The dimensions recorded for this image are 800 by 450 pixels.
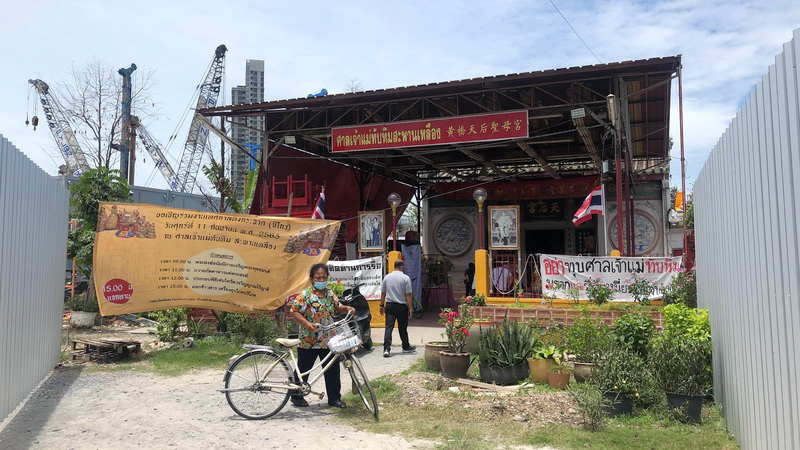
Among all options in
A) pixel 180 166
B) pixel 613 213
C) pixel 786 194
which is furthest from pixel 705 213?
pixel 180 166

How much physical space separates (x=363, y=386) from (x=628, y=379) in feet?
8.81

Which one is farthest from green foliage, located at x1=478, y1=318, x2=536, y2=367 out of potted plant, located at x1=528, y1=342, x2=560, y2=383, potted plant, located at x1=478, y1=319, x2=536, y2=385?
potted plant, located at x1=528, y1=342, x2=560, y2=383

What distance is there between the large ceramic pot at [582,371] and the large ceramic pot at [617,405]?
957 millimetres

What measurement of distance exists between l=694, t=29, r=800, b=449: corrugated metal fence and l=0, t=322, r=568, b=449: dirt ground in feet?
5.84

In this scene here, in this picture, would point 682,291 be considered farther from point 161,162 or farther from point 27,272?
point 161,162

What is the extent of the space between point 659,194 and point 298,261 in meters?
14.9

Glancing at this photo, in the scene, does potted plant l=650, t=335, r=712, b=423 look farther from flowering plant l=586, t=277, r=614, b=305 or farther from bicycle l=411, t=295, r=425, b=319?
bicycle l=411, t=295, r=425, b=319

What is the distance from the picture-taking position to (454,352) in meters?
7.84

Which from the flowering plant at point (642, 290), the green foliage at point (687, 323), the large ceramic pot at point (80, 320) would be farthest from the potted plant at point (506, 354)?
the large ceramic pot at point (80, 320)

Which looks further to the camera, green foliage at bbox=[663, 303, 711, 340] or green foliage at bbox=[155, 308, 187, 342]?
green foliage at bbox=[155, 308, 187, 342]

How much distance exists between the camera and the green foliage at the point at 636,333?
6.71 metres

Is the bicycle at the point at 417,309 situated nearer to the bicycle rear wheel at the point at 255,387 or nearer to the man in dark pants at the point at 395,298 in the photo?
the man in dark pants at the point at 395,298

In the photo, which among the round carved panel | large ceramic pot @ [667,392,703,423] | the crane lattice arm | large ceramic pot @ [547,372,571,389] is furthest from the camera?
the crane lattice arm

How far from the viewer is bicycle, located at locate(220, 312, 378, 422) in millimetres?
6094
